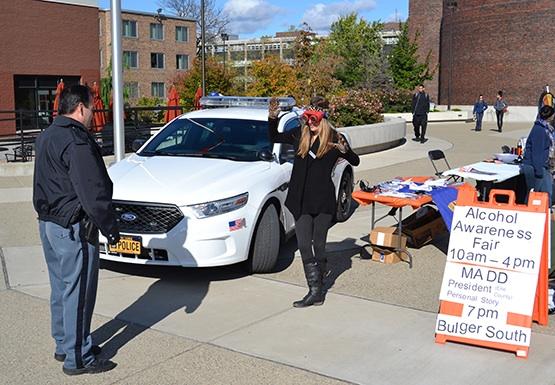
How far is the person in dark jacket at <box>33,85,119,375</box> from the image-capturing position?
166 inches

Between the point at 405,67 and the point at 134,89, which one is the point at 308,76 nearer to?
the point at 405,67

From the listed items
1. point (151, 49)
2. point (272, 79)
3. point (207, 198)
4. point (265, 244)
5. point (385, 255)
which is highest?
point (151, 49)

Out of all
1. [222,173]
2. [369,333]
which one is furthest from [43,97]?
[369,333]

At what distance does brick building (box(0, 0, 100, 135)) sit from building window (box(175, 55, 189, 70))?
2884cm

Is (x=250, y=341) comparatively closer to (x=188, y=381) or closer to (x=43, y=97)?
(x=188, y=381)

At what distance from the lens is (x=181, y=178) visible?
271 inches

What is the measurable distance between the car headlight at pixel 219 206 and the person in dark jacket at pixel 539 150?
14.2 feet

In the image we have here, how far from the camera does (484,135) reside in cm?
2666

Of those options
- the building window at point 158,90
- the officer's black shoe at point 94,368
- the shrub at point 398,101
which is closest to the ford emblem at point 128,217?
the officer's black shoe at point 94,368

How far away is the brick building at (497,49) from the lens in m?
44.4

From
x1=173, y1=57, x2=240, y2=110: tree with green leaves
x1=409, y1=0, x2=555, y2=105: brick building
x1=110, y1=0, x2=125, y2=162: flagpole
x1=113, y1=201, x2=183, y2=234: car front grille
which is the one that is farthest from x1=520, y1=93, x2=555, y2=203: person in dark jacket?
Result: x1=409, y1=0, x2=555, y2=105: brick building

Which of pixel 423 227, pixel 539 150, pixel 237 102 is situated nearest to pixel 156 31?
pixel 237 102

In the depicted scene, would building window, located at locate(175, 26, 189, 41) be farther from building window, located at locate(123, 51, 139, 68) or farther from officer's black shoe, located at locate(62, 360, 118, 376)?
officer's black shoe, located at locate(62, 360, 118, 376)

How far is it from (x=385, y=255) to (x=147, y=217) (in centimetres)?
284
